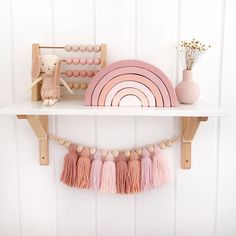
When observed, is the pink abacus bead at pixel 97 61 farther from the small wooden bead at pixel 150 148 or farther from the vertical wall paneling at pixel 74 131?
the small wooden bead at pixel 150 148

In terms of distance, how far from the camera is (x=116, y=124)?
1008mm

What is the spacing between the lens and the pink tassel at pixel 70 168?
990 mm

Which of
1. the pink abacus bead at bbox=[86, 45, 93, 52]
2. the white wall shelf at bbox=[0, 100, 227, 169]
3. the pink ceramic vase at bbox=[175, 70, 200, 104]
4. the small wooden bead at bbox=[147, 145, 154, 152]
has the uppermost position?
the pink abacus bead at bbox=[86, 45, 93, 52]

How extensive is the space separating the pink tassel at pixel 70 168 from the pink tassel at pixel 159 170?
231 mm

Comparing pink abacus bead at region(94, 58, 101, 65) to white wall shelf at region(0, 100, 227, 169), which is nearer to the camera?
white wall shelf at region(0, 100, 227, 169)

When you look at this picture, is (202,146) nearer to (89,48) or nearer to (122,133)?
(122,133)

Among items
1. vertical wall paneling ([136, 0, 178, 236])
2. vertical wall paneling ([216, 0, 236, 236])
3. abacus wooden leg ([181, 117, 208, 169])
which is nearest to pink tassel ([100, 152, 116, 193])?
vertical wall paneling ([136, 0, 178, 236])

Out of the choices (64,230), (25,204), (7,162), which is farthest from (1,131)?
(64,230)

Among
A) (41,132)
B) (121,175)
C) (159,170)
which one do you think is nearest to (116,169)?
(121,175)

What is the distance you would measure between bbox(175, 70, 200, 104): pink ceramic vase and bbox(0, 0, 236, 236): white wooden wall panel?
0.08 metres

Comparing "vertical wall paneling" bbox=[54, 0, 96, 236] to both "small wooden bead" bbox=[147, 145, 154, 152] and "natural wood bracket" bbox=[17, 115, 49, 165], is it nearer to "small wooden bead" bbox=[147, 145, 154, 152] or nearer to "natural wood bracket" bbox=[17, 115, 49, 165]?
"natural wood bracket" bbox=[17, 115, 49, 165]

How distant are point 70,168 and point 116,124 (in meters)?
0.19

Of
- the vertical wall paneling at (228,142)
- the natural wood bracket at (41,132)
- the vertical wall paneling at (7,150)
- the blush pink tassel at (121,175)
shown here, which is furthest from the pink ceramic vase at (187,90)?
the vertical wall paneling at (7,150)

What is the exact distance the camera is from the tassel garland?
982 mm
